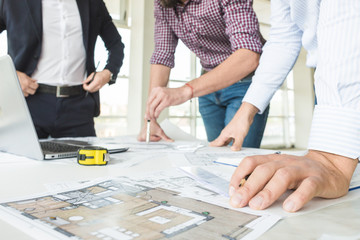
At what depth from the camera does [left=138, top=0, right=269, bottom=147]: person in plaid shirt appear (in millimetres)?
1052

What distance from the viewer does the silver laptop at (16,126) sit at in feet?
2.11

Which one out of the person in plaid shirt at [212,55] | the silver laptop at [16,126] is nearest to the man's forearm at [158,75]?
the person in plaid shirt at [212,55]

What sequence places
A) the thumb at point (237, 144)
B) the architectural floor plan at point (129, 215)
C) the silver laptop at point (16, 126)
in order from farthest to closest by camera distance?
the thumb at point (237, 144), the silver laptop at point (16, 126), the architectural floor plan at point (129, 215)

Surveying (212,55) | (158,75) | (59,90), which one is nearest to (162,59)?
(158,75)

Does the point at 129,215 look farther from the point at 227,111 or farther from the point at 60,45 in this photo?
the point at 60,45

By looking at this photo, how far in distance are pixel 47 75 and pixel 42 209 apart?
1241 mm

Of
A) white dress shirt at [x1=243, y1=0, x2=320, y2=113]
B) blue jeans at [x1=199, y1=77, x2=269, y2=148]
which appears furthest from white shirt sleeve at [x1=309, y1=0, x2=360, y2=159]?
blue jeans at [x1=199, y1=77, x2=269, y2=148]

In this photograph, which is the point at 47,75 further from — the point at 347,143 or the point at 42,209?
the point at 347,143

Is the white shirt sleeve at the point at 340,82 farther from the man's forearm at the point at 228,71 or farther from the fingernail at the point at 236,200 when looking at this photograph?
the man's forearm at the point at 228,71

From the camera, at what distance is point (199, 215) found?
0.34 metres

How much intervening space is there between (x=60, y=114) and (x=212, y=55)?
773 mm

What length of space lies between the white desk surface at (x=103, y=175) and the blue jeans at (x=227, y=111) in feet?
1.89

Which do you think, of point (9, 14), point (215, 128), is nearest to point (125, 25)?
point (9, 14)

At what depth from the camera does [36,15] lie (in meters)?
1.39
